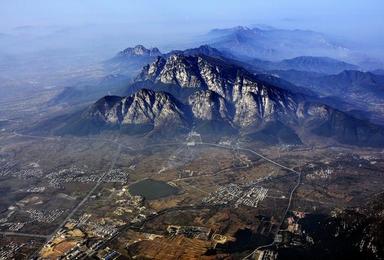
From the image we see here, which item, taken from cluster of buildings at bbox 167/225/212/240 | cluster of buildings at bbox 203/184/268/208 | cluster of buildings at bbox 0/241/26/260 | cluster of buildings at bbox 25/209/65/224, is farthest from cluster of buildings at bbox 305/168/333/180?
cluster of buildings at bbox 0/241/26/260

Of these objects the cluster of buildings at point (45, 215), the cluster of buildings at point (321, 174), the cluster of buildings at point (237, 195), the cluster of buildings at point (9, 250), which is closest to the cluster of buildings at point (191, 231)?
the cluster of buildings at point (237, 195)

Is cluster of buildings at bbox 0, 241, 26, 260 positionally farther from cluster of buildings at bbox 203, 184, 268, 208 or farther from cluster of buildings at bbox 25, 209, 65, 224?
cluster of buildings at bbox 203, 184, 268, 208

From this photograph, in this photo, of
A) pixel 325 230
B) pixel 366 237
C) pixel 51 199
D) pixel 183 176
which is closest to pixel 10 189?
pixel 51 199

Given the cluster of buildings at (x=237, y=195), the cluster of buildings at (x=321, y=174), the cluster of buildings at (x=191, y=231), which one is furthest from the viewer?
the cluster of buildings at (x=321, y=174)

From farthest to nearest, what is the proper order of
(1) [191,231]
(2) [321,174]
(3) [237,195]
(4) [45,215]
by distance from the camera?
(2) [321,174] → (3) [237,195] → (4) [45,215] → (1) [191,231]

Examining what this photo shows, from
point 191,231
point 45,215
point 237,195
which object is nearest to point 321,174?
point 237,195

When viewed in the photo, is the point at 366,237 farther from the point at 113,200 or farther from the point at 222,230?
the point at 113,200

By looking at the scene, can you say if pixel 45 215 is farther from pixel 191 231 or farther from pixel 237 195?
pixel 237 195

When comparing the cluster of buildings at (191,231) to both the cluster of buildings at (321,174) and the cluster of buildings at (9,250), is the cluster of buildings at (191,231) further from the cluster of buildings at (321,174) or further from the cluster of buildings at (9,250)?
the cluster of buildings at (321,174)
